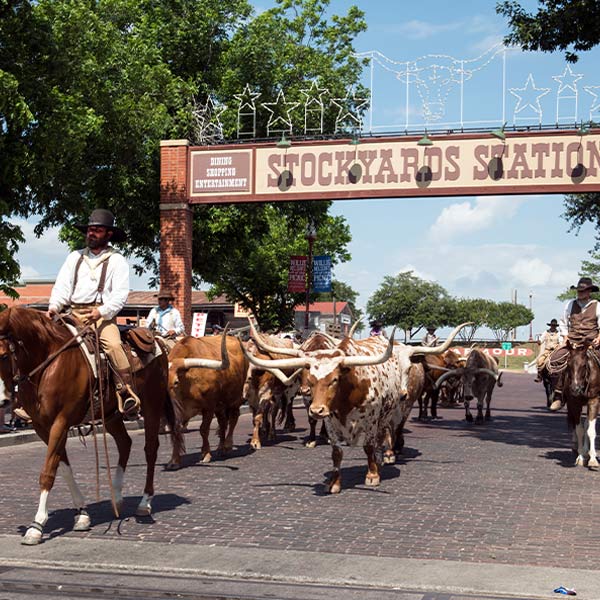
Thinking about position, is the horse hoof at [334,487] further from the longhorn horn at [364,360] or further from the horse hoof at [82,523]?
the horse hoof at [82,523]

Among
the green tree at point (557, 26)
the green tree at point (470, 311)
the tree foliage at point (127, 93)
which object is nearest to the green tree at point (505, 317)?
the green tree at point (470, 311)

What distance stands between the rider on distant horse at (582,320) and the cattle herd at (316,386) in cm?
192

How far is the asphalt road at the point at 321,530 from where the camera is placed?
6652 mm

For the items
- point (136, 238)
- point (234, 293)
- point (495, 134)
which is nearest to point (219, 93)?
point (136, 238)

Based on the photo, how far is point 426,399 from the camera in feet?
70.1

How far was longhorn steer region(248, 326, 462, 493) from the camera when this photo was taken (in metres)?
10.3

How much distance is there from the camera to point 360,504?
9.80 m

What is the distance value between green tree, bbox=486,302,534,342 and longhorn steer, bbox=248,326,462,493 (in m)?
106

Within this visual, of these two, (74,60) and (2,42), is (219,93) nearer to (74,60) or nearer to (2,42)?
(74,60)

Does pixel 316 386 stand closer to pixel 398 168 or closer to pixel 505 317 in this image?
pixel 398 168

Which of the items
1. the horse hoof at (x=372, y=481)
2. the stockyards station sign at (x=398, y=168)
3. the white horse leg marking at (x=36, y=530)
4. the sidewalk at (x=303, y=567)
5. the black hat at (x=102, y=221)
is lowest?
the horse hoof at (x=372, y=481)

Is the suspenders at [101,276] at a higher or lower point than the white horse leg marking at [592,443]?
higher

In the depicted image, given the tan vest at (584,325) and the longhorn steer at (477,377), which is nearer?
the tan vest at (584,325)

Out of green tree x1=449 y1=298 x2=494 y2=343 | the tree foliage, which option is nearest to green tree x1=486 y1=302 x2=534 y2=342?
green tree x1=449 y1=298 x2=494 y2=343
